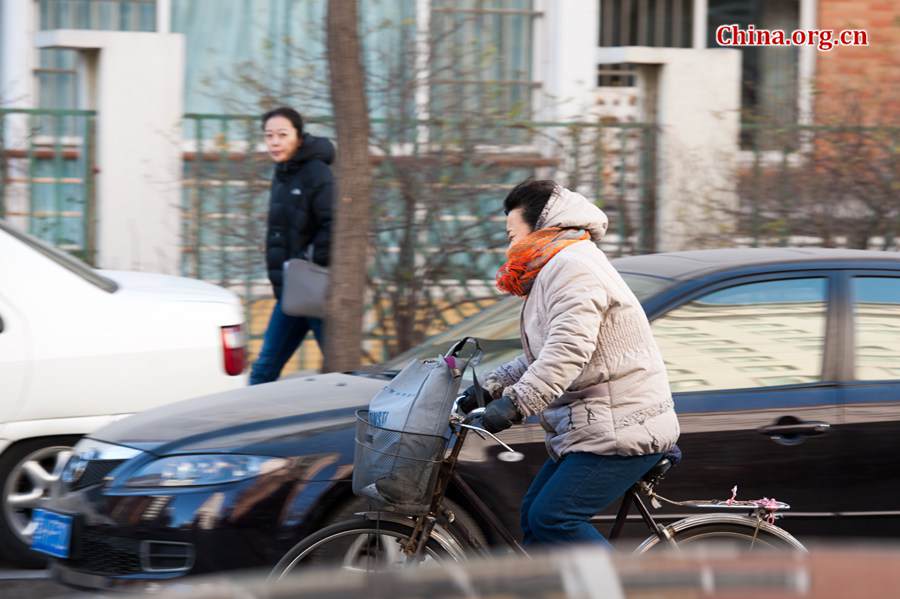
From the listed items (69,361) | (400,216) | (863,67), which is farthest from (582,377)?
(863,67)

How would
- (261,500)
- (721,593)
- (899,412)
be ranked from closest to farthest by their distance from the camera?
(721,593)
(261,500)
(899,412)

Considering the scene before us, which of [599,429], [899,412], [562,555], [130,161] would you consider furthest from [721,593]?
[130,161]

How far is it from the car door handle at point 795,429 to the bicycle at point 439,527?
629 millimetres

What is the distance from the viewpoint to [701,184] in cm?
1038

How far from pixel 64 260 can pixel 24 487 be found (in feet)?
3.64

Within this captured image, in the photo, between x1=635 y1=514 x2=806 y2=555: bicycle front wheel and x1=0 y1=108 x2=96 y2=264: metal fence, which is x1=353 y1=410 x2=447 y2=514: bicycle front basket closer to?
x1=635 y1=514 x2=806 y2=555: bicycle front wheel

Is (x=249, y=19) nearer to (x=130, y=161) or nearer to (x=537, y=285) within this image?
(x=130, y=161)

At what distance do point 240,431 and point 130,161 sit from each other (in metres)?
5.12

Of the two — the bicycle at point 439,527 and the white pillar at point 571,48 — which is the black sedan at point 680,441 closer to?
the bicycle at point 439,527

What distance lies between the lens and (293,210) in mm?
8164

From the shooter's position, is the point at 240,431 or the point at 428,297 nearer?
the point at 240,431

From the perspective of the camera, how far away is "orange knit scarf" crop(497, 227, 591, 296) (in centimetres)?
439

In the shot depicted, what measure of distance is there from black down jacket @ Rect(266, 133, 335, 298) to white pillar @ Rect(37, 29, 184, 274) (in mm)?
1789

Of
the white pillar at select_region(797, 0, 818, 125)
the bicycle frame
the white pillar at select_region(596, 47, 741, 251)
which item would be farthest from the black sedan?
the white pillar at select_region(797, 0, 818, 125)
